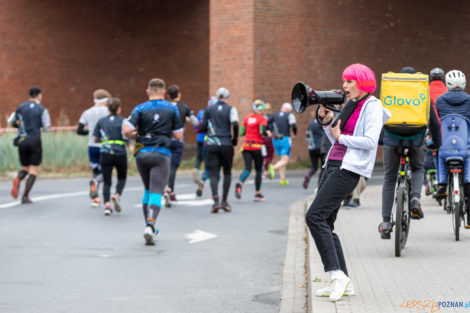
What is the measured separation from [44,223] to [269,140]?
876 centimetres

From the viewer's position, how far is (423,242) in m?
9.73

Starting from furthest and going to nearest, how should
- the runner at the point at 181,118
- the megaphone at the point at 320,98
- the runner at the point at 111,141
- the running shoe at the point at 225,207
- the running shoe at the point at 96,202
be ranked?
the running shoe at the point at 96,202 < the runner at the point at 181,118 < the running shoe at the point at 225,207 < the runner at the point at 111,141 < the megaphone at the point at 320,98

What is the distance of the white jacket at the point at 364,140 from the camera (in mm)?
6582

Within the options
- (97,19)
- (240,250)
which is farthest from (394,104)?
(97,19)

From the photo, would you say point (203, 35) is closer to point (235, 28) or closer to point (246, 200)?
point (235, 28)

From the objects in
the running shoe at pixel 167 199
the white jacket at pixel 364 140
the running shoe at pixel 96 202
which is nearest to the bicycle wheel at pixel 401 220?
the white jacket at pixel 364 140

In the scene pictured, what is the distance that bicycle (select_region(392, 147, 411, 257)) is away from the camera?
8656 mm

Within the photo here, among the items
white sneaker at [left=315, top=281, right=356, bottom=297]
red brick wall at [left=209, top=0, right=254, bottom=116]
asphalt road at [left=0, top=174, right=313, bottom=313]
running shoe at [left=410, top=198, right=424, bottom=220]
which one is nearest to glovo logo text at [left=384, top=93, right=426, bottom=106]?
running shoe at [left=410, top=198, right=424, bottom=220]

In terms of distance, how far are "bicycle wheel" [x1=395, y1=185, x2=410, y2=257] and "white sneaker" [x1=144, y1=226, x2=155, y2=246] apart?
302cm

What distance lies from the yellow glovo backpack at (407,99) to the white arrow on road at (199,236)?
3.36 m

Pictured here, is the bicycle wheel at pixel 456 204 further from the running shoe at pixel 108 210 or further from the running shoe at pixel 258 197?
the running shoe at pixel 258 197

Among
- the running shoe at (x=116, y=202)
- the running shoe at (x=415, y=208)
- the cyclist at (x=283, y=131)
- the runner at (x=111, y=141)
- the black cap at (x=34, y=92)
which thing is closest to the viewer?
the running shoe at (x=415, y=208)

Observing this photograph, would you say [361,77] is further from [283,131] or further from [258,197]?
[283,131]

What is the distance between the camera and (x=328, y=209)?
666cm
